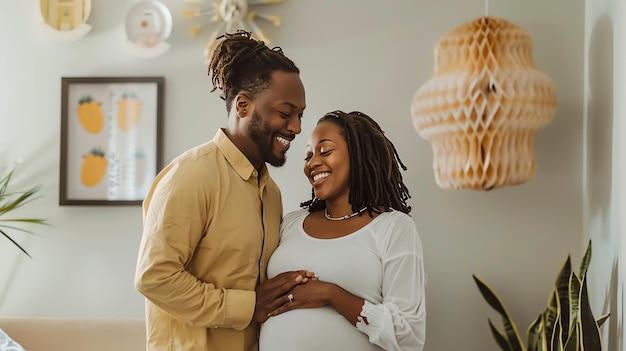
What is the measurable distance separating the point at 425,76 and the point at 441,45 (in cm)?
34

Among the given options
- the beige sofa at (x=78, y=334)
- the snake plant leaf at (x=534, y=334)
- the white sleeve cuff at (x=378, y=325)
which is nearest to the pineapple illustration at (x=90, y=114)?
the beige sofa at (x=78, y=334)

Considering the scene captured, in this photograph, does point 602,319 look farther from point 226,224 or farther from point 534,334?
point 226,224

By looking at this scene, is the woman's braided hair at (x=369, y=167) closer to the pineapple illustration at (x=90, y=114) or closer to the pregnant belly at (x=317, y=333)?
the pregnant belly at (x=317, y=333)

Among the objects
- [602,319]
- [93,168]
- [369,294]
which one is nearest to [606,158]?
[602,319]

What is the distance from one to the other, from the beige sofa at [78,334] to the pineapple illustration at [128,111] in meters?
0.79

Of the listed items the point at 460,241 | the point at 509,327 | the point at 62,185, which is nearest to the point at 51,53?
the point at 62,185

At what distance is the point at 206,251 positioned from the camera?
206 centimetres

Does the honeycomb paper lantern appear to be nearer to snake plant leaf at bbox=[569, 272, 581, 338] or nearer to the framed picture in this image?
snake plant leaf at bbox=[569, 272, 581, 338]

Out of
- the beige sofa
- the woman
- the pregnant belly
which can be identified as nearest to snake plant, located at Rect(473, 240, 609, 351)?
the woman

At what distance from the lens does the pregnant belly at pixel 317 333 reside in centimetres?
196

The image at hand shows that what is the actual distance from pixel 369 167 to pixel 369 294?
0.36 meters

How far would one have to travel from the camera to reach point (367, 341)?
6.49 feet

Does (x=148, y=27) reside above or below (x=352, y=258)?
above

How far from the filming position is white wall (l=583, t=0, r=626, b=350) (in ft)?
7.32
